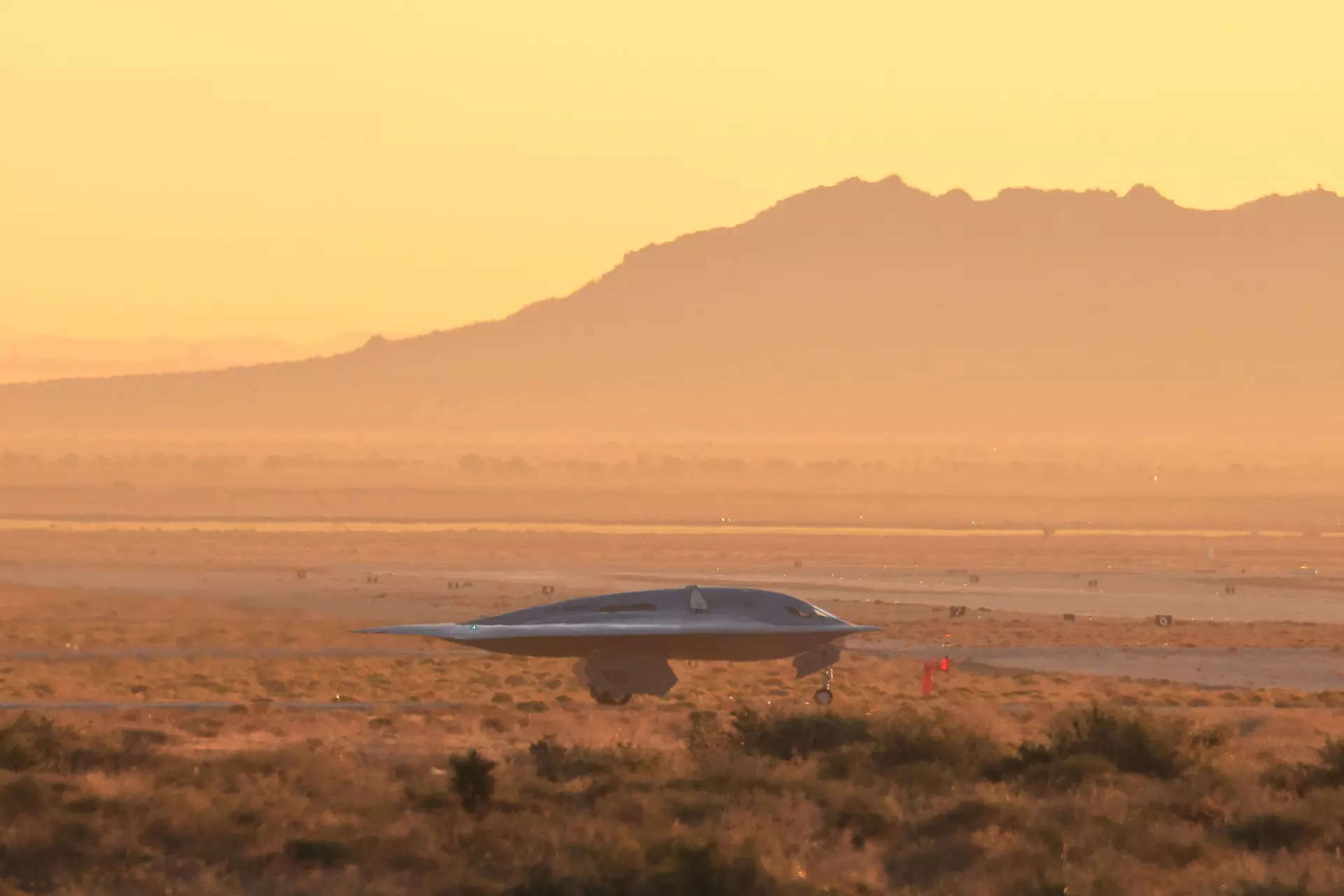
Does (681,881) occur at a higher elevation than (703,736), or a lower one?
higher

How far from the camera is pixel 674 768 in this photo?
28.1 m

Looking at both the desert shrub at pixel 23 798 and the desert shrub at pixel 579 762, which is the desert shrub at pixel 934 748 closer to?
the desert shrub at pixel 579 762

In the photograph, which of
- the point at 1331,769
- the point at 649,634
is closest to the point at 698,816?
the point at 1331,769

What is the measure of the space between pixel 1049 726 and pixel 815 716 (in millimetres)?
4931

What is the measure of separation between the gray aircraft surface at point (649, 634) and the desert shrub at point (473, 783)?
13889mm

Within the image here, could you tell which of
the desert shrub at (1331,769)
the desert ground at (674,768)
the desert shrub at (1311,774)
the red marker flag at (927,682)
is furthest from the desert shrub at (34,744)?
the red marker flag at (927,682)

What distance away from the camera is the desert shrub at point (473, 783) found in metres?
24.4

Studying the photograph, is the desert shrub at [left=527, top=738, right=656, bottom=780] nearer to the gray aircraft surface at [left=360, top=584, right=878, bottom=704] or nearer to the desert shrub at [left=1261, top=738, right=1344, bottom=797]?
the desert shrub at [left=1261, top=738, right=1344, bottom=797]

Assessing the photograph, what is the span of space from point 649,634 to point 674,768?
34.6ft

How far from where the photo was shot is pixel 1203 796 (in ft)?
83.8

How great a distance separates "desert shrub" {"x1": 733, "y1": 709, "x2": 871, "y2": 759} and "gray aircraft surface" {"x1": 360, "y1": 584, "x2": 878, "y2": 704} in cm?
712

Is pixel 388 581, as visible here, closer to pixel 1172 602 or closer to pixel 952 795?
pixel 1172 602

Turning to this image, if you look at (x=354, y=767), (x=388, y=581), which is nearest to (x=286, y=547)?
(x=388, y=581)

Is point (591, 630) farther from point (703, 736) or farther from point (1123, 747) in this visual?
point (1123, 747)
